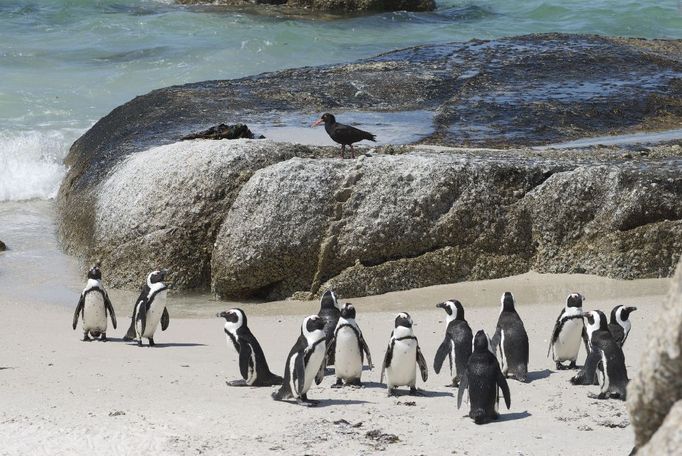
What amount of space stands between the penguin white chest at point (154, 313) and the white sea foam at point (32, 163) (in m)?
7.18

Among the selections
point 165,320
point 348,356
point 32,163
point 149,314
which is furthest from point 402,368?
point 32,163

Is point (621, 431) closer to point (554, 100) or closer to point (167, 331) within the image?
point (167, 331)

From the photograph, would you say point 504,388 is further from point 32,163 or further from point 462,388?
point 32,163

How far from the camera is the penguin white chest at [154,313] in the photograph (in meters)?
8.39

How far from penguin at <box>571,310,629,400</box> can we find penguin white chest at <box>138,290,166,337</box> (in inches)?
122

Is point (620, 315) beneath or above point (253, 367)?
above

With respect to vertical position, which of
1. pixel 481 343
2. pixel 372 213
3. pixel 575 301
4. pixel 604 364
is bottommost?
pixel 604 364

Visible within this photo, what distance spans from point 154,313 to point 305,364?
6.93 ft

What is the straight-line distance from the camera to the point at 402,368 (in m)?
6.86

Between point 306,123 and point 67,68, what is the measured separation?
13.1m

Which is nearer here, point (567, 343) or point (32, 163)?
point (567, 343)

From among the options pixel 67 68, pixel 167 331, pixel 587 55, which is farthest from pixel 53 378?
pixel 67 68

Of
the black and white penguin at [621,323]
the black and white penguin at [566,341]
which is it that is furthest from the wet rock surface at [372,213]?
the black and white penguin at [566,341]

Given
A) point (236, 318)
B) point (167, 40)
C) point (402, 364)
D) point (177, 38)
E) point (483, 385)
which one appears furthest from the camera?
point (177, 38)
